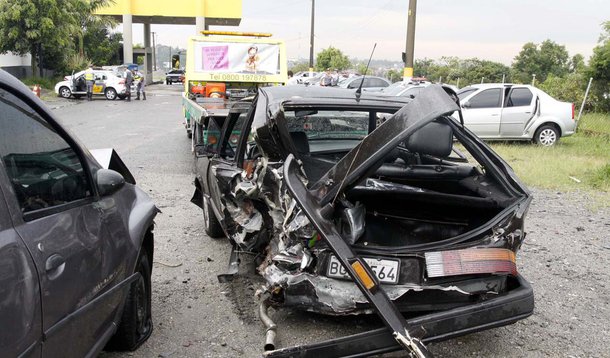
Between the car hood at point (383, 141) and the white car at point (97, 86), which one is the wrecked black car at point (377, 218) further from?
the white car at point (97, 86)

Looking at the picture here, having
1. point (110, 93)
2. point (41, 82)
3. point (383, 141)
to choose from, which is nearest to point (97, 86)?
point (110, 93)

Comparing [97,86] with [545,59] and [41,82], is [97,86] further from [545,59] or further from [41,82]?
[545,59]

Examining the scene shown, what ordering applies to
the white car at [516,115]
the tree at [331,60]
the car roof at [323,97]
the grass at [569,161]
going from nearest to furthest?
the car roof at [323,97]
the grass at [569,161]
the white car at [516,115]
the tree at [331,60]

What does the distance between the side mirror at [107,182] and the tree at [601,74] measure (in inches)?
862

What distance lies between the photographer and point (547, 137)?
15.1m

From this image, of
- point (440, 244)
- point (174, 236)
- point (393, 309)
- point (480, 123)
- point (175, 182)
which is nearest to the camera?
point (393, 309)

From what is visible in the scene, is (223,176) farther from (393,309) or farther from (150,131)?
(150,131)

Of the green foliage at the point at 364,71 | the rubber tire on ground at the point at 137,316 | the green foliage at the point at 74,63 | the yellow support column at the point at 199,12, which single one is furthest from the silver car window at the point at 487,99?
the yellow support column at the point at 199,12

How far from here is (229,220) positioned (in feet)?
16.3

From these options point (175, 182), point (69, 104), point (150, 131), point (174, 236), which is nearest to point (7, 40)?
point (69, 104)

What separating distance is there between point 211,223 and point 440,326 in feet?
11.2

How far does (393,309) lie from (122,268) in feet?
4.97

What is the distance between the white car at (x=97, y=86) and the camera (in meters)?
30.8

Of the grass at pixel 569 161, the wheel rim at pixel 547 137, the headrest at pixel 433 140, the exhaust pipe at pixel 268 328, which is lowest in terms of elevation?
the grass at pixel 569 161
